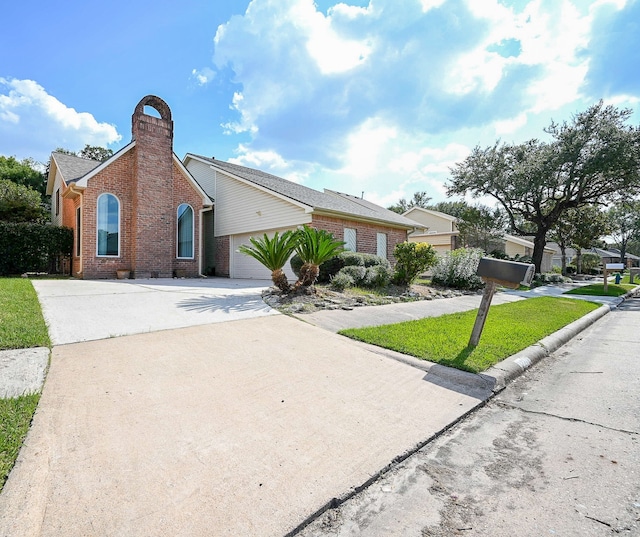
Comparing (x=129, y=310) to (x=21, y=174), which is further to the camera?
(x=21, y=174)

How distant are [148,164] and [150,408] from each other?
12929mm

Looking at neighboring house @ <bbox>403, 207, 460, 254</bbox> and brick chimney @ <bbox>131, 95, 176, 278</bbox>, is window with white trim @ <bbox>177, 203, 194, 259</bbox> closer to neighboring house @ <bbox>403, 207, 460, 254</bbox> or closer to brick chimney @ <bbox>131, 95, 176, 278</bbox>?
brick chimney @ <bbox>131, 95, 176, 278</bbox>

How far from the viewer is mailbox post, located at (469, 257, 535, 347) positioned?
4.03 metres

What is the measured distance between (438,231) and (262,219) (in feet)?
65.4

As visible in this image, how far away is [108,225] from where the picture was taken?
12.5 meters

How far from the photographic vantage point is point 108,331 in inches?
181

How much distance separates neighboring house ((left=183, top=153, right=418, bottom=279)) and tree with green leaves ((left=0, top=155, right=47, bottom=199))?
1466 cm

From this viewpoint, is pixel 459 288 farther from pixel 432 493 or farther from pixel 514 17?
pixel 432 493

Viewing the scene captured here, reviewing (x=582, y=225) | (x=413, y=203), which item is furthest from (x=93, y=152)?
(x=413, y=203)

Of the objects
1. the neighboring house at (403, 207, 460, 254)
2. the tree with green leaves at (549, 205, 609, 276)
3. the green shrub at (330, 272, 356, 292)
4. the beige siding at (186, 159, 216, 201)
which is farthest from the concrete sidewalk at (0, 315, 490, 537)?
the tree with green leaves at (549, 205, 609, 276)

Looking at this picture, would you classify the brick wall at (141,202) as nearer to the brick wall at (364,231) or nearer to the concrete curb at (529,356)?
the brick wall at (364,231)

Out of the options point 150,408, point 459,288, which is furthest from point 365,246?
point 150,408

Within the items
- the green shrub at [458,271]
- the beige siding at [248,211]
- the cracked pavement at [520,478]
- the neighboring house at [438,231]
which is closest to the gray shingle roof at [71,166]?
the beige siding at [248,211]

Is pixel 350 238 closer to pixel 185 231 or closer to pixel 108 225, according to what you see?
pixel 185 231
